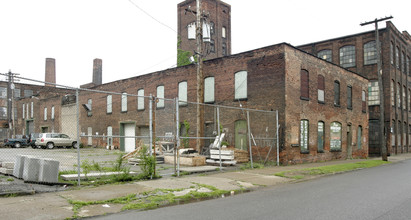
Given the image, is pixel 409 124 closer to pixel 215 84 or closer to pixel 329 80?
pixel 329 80

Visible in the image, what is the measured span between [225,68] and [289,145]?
645 cm

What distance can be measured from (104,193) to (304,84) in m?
15.3

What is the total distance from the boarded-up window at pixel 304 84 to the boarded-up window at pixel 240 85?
3.44 metres

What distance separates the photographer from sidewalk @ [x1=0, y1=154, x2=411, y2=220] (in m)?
6.67

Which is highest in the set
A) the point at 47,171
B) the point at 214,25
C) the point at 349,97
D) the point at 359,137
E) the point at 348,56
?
the point at 214,25

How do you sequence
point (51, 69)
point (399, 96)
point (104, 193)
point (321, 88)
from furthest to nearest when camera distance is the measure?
1. point (51, 69)
2. point (399, 96)
3. point (321, 88)
4. point (104, 193)

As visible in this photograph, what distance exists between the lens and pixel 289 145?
60.8 feet

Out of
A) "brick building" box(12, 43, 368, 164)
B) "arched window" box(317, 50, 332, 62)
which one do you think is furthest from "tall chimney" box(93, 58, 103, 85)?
"arched window" box(317, 50, 332, 62)

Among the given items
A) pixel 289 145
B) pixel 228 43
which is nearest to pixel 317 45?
pixel 228 43

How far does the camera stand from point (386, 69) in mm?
33500

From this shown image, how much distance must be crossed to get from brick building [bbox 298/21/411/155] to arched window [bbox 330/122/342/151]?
9601 millimetres

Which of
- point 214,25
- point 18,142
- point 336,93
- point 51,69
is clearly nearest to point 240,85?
point 336,93

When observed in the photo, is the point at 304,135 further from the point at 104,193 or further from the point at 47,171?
the point at 47,171

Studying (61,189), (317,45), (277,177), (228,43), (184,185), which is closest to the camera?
(61,189)
